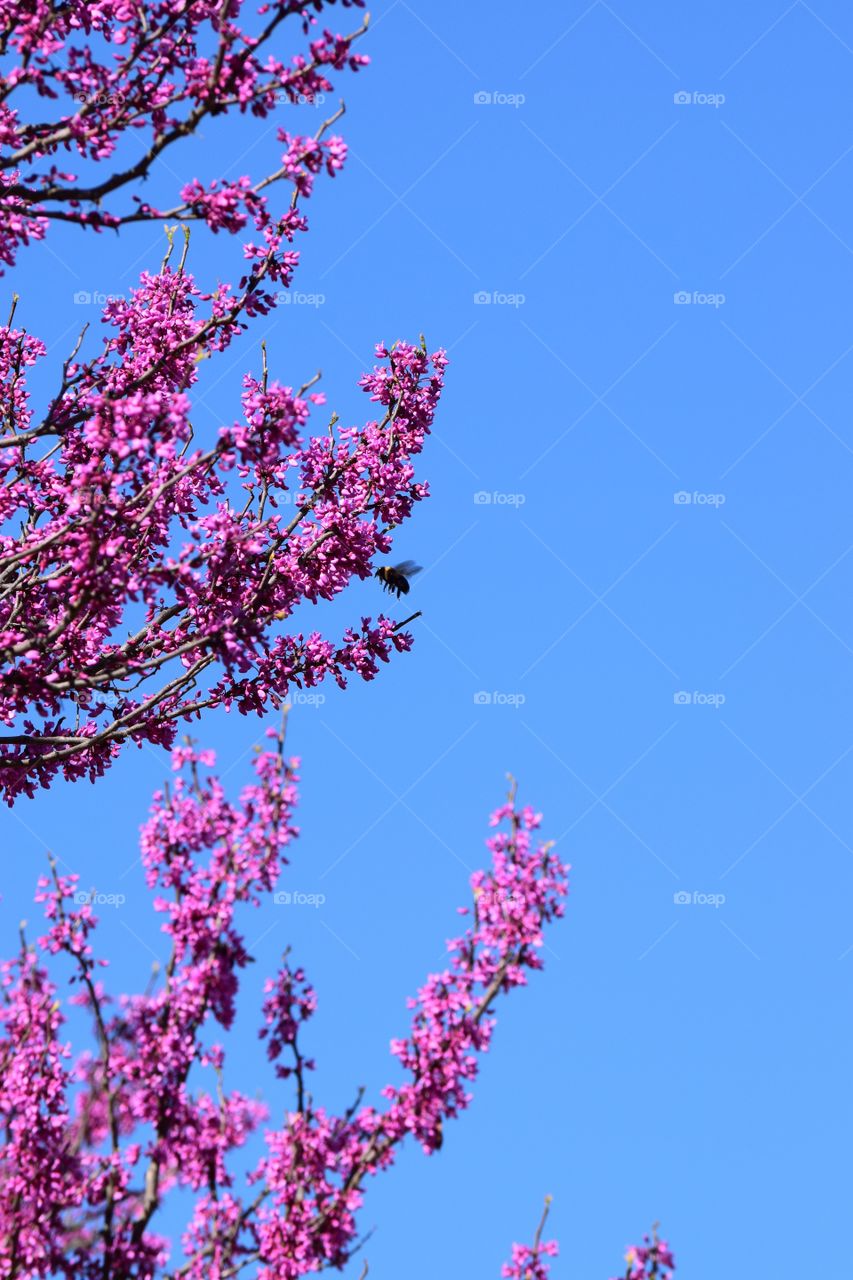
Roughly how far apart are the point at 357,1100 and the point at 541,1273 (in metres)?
1.31

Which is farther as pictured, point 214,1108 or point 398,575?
point 398,575

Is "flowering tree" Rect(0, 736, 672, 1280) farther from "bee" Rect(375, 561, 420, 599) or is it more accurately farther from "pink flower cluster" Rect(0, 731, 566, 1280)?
"bee" Rect(375, 561, 420, 599)

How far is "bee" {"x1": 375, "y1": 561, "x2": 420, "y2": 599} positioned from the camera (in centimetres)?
1152

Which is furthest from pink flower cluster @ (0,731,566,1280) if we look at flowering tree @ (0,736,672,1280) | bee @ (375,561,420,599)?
bee @ (375,561,420,599)

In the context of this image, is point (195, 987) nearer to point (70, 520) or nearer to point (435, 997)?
point (435, 997)

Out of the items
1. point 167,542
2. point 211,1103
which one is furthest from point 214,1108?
point 167,542

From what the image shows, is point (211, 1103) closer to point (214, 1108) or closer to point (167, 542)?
point (214, 1108)

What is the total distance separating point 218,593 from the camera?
33.1 ft

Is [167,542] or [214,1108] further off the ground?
[167,542]

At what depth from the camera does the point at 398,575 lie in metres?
11.7

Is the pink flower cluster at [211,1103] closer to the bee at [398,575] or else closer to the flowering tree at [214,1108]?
the flowering tree at [214,1108]

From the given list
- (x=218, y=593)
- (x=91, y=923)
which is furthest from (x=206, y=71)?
(x=91, y=923)

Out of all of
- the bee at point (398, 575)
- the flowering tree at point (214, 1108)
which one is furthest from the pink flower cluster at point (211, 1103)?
the bee at point (398, 575)

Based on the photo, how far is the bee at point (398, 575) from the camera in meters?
11.5
